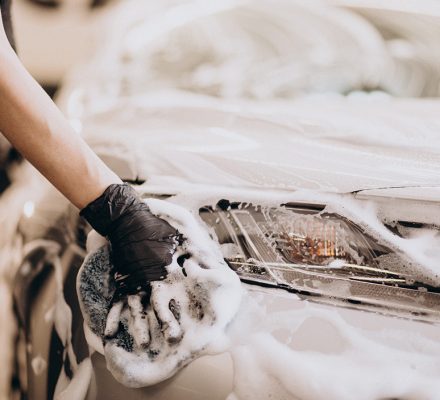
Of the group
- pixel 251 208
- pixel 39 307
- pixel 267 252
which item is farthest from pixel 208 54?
pixel 39 307

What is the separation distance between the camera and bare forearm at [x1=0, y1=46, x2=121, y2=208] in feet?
4.20

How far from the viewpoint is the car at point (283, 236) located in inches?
39.4

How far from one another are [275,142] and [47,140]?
1.97 ft

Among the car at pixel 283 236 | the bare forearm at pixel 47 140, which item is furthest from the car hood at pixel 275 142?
the bare forearm at pixel 47 140

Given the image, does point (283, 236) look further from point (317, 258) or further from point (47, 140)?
point (47, 140)

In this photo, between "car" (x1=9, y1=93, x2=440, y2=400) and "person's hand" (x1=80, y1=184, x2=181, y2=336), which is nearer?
"car" (x1=9, y1=93, x2=440, y2=400)

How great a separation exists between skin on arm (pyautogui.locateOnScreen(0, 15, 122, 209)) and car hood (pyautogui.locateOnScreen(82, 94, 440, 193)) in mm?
106

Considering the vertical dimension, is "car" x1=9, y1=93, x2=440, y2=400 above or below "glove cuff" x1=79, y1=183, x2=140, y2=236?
below

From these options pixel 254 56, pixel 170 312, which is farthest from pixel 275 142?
pixel 170 312

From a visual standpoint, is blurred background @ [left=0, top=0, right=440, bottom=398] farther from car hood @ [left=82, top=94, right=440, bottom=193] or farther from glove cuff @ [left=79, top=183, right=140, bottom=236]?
glove cuff @ [left=79, top=183, right=140, bottom=236]

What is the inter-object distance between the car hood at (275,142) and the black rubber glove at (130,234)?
10 cm

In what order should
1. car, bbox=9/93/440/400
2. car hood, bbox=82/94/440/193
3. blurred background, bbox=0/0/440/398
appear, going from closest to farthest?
1. car, bbox=9/93/440/400
2. car hood, bbox=82/94/440/193
3. blurred background, bbox=0/0/440/398

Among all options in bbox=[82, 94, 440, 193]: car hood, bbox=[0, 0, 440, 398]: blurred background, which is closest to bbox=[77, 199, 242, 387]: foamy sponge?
bbox=[82, 94, 440, 193]: car hood

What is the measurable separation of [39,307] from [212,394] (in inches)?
20.9
